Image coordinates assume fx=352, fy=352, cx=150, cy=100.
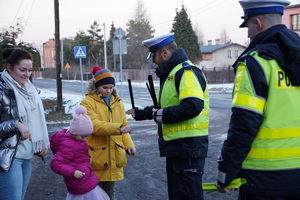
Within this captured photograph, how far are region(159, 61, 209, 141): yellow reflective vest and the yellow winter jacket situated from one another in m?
0.68

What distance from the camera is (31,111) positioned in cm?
359

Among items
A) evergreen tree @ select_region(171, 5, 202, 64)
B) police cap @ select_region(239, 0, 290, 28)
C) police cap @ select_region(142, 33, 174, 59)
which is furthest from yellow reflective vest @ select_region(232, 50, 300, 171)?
evergreen tree @ select_region(171, 5, 202, 64)

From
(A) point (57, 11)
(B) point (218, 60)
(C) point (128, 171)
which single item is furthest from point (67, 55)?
(C) point (128, 171)

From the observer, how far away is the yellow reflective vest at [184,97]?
10.9ft

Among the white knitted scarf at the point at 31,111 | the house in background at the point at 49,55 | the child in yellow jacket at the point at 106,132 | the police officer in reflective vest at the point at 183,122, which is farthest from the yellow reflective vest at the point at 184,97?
the house in background at the point at 49,55

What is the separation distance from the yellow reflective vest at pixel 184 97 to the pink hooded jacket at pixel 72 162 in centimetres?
90

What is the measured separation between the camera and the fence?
39188mm

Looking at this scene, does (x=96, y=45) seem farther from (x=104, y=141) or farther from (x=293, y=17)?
(x=104, y=141)

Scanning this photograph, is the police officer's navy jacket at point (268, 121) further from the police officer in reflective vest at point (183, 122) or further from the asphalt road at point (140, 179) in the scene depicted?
the asphalt road at point (140, 179)

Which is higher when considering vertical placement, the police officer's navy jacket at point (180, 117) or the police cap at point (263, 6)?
the police cap at point (263, 6)

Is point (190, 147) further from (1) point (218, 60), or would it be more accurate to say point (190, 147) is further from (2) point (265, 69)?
(1) point (218, 60)

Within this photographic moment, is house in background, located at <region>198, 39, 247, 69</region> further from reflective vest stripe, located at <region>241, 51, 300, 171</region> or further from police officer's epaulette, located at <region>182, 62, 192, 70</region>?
reflective vest stripe, located at <region>241, 51, 300, 171</region>

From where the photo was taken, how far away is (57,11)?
15.6 metres

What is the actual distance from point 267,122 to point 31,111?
2349 mm
